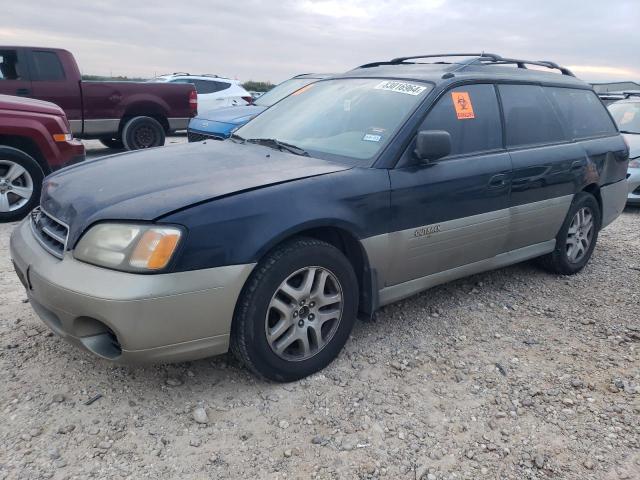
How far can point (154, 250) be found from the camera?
2486 mm

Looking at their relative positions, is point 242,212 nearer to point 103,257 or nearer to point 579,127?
point 103,257

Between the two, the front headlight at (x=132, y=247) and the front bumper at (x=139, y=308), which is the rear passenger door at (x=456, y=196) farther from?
the front headlight at (x=132, y=247)

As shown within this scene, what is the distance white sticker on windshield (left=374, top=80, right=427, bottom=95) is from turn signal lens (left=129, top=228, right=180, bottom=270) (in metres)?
1.92

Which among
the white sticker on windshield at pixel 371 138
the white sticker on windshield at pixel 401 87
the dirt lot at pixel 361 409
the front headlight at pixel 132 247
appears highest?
the white sticker on windshield at pixel 401 87

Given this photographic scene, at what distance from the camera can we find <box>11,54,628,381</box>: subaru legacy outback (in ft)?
8.36

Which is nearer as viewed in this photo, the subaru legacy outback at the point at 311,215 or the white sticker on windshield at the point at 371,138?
the subaru legacy outback at the point at 311,215

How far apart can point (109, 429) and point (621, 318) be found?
137 inches

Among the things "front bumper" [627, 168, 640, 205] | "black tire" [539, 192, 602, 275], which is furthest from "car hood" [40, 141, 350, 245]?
"front bumper" [627, 168, 640, 205]

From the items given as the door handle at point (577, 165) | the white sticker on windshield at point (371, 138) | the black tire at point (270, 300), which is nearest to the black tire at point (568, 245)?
the door handle at point (577, 165)

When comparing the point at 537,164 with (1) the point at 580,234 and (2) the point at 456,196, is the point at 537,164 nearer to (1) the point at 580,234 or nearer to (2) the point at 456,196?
(2) the point at 456,196

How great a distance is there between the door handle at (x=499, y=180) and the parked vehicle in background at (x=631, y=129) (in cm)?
416

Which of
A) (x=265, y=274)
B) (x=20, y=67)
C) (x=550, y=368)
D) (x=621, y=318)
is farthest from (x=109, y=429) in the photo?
(x=20, y=67)

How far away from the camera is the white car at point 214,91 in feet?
47.3

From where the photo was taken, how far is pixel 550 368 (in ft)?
10.9
